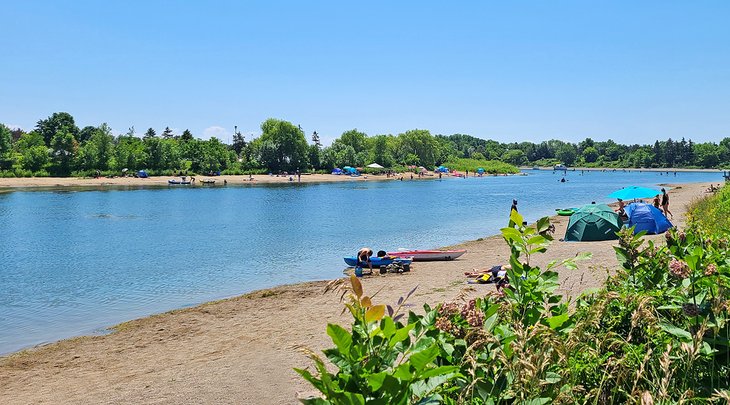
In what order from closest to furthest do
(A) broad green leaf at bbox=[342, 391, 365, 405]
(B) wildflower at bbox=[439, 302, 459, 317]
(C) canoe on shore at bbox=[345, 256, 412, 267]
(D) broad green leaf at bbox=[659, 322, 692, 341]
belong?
(A) broad green leaf at bbox=[342, 391, 365, 405] < (D) broad green leaf at bbox=[659, 322, 692, 341] < (B) wildflower at bbox=[439, 302, 459, 317] < (C) canoe on shore at bbox=[345, 256, 412, 267]

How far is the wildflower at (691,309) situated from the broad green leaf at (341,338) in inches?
89.3

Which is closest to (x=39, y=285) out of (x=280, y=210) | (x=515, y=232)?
(x=515, y=232)

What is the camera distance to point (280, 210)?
194 feet

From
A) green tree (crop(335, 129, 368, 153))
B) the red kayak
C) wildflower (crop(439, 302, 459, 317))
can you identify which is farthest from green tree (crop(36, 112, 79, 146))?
wildflower (crop(439, 302, 459, 317))

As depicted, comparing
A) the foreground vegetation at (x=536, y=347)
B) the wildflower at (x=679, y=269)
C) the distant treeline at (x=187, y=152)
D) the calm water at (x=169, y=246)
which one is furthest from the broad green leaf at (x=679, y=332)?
the distant treeline at (x=187, y=152)

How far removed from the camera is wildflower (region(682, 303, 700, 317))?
3.40 metres

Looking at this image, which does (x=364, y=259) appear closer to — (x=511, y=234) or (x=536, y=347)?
(x=511, y=234)

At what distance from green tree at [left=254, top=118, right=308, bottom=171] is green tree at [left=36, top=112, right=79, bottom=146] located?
160 feet

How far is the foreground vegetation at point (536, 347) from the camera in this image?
2.51 m

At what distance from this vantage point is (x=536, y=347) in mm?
3211

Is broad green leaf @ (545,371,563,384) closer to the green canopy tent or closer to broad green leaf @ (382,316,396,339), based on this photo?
broad green leaf @ (382,316,396,339)

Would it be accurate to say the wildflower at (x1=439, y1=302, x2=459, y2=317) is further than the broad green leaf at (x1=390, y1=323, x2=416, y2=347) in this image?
Yes

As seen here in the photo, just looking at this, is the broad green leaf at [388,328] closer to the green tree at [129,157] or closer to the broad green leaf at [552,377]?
the broad green leaf at [552,377]

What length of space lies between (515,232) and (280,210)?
56417 millimetres
